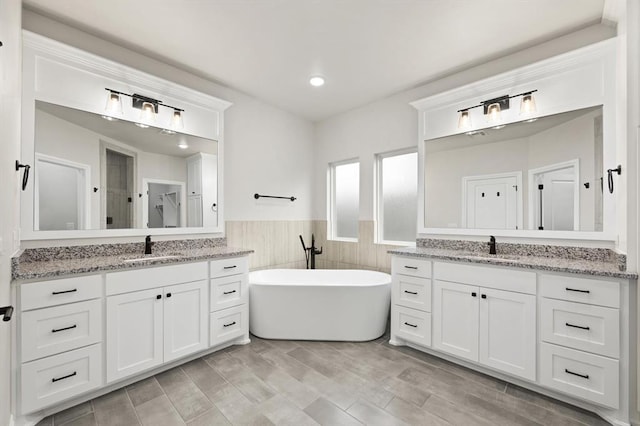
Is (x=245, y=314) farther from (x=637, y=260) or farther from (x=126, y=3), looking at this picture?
(x=637, y=260)

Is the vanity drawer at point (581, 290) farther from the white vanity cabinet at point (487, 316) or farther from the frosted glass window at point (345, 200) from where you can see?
the frosted glass window at point (345, 200)

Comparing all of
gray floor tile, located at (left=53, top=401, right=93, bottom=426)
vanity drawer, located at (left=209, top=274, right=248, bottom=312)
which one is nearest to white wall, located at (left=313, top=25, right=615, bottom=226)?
vanity drawer, located at (left=209, top=274, right=248, bottom=312)

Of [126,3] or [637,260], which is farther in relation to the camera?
[126,3]

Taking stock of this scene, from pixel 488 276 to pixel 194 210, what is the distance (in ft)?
9.03

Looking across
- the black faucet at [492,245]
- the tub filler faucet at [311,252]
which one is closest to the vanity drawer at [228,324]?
the tub filler faucet at [311,252]

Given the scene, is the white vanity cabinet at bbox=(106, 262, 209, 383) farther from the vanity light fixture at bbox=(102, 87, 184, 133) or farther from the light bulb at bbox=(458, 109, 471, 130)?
the light bulb at bbox=(458, 109, 471, 130)

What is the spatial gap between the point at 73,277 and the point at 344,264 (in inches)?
112

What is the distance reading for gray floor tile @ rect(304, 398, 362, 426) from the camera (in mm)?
1707

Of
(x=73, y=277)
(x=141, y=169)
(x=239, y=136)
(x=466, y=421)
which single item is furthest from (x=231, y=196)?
(x=466, y=421)

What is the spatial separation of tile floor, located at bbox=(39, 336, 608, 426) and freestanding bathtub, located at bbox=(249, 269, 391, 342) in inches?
11.4

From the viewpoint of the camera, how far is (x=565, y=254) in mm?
2270

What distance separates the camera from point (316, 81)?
304 centimetres

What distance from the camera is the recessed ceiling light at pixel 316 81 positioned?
2.98m

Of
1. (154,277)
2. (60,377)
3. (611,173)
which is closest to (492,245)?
(611,173)
